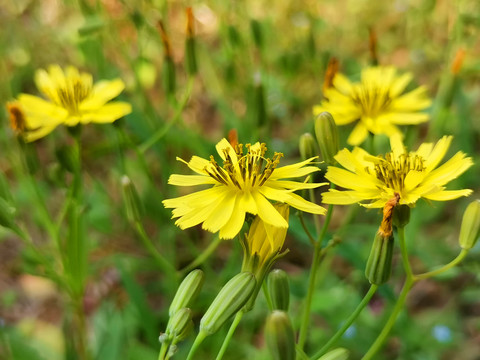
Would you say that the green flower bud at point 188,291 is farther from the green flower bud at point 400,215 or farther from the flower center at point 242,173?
the green flower bud at point 400,215

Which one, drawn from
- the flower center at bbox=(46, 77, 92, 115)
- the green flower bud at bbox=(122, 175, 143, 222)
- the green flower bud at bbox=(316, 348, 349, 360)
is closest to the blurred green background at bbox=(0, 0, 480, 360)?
the flower center at bbox=(46, 77, 92, 115)

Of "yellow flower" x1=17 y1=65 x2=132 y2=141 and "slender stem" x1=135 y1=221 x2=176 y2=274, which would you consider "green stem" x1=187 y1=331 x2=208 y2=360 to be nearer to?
"slender stem" x1=135 y1=221 x2=176 y2=274

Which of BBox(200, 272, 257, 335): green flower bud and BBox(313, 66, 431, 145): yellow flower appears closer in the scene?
BBox(200, 272, 257, 335): green flower bud

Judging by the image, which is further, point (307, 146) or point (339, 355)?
point (307, 146)

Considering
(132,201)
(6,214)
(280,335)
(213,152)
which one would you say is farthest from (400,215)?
(213,152)

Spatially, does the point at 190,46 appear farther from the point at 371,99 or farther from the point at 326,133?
the point at 326,133

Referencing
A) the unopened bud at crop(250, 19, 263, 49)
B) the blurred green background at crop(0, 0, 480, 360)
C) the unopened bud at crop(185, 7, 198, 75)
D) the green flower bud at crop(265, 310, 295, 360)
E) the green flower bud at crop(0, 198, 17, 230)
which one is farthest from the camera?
the unopened bud at crop(250, 19, 263, 49)

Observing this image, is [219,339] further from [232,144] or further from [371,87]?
[371,87]
